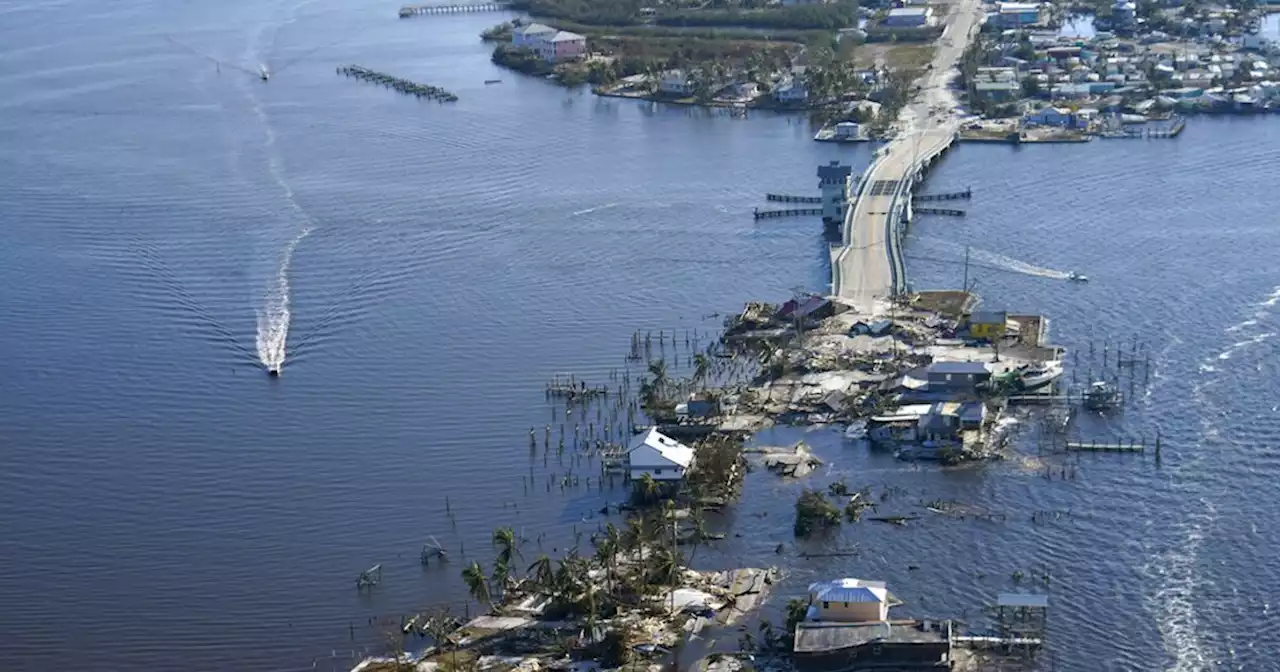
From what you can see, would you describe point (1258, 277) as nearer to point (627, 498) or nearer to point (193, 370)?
point (627, 498)

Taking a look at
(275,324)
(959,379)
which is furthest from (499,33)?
(959,379)

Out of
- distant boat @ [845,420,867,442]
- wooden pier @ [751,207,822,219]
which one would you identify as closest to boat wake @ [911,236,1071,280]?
wooden pier @ [751,207,822,219]

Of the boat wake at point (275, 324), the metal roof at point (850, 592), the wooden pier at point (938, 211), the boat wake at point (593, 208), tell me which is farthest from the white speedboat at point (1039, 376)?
the boat wake at point (593, 208)

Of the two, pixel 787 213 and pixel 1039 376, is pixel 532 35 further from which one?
pixel 1039 376

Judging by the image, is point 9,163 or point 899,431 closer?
point 899,431

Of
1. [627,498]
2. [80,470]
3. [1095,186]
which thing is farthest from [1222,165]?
[80,470]

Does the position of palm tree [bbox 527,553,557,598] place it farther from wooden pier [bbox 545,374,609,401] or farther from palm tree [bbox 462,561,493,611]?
wooden pier [bbox 545,374,609,401]

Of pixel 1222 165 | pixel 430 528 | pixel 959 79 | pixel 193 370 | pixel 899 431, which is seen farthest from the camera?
pixel 959 79

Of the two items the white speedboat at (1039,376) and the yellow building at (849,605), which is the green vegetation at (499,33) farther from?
the yellow building at (849,605)
